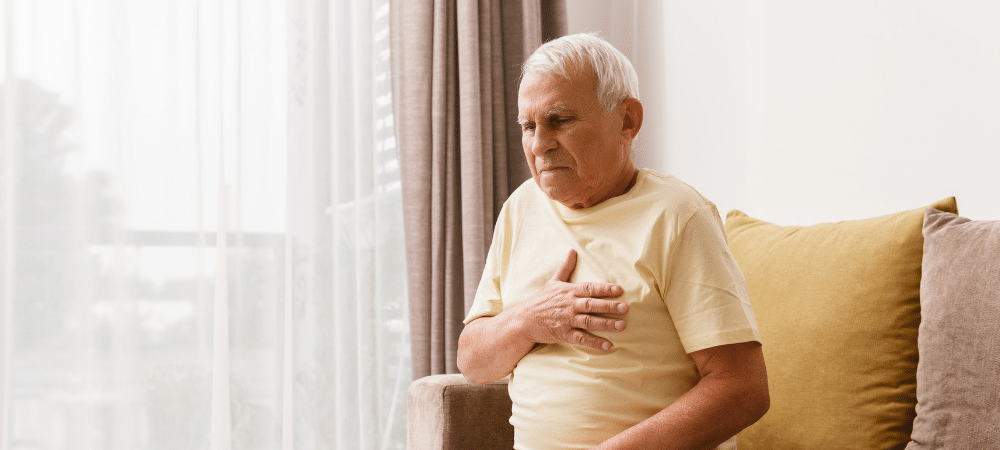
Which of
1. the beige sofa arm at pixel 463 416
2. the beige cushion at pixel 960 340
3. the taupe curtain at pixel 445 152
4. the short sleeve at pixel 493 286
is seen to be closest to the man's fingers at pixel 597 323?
the short sleeve at pixel 493 286

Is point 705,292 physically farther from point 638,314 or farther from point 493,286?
point 493,286

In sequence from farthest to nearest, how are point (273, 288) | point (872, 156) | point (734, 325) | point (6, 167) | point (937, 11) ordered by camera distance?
point (273, 288) < point (6, 167) < point (872, 156) < point (937, 11) < point (734, 325)

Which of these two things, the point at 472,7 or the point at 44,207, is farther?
the point at 472,7

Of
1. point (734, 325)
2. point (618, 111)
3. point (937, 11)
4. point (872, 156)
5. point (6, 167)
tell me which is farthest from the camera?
point (6, 167)

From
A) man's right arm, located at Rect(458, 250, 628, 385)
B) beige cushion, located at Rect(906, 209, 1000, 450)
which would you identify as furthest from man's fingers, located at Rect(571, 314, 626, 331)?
beige cushion, located at Rect(906, 209, 1000, 450)

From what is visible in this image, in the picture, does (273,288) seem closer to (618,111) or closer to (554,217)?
(554,217)

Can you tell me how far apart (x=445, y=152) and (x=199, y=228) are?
81cm

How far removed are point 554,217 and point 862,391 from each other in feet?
2.05

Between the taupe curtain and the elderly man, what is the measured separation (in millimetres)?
1106

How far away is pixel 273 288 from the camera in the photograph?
7.38ft

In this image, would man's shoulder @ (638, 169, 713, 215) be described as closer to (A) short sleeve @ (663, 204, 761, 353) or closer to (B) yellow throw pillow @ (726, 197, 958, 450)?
(A) short sleeve @ (663, 204, 761, 353)

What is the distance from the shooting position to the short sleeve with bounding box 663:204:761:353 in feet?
3.43

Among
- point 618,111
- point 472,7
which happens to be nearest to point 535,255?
point 618,111

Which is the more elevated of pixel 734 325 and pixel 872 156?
pixel 872 156
